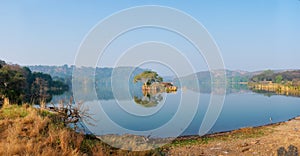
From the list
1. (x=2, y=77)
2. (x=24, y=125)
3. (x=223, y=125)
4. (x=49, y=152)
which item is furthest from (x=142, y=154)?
(x=2, y=77)

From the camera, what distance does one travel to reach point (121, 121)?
16.6m

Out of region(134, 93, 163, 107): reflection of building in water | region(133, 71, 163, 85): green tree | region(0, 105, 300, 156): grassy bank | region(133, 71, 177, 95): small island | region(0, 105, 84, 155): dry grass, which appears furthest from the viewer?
region(133, 71, 163, 85): green tree

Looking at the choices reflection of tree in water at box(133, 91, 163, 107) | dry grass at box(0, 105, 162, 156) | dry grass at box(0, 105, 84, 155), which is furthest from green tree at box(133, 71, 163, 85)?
dry grass at box(0, 105, 162, 156)

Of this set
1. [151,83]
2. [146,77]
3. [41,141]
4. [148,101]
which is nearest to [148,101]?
[148,101]

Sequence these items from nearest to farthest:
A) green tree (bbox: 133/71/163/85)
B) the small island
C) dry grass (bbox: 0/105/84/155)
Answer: dry grass (bbox: 0/105/84/155), the small island, green tree (bbox: 133/71/163/85)

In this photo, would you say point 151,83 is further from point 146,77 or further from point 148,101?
point 148,101

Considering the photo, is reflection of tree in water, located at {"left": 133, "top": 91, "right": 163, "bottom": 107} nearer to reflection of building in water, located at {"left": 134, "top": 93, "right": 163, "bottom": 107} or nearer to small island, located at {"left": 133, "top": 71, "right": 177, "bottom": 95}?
reflection of building in water, located at {"left": 134, "top": 93, "right": 163, "bottom": 107}

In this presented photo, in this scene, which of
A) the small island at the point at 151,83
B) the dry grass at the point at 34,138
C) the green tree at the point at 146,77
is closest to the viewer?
the dry grass at the point at 34,138

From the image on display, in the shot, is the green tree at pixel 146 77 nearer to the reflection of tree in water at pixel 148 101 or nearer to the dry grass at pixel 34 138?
the reflection of tree in water at pixel 148 101

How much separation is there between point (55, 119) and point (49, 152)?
3458mm

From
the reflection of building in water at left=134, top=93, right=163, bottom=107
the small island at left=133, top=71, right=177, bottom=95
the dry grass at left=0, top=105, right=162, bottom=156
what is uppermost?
the small island at left=133, top=71, right=177, bottom=95

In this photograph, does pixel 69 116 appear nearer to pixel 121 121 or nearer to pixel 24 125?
pixel 24 125

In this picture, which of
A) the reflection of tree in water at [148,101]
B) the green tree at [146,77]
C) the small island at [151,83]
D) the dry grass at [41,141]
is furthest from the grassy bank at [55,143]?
the green tree at [146,77]

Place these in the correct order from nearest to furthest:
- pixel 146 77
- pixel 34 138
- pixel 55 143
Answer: pixel 55 143
pixel 34 138
pixel 146 77
